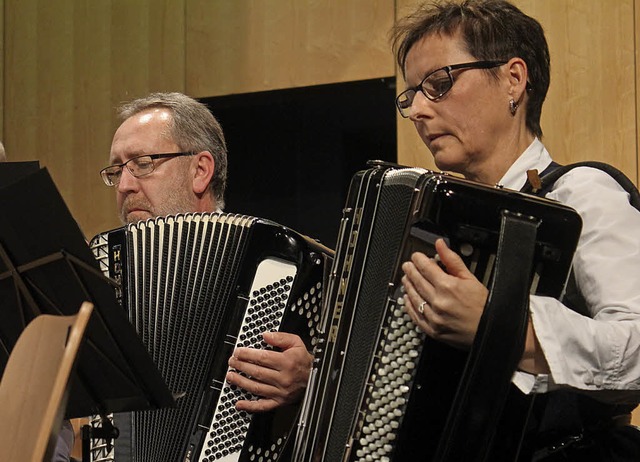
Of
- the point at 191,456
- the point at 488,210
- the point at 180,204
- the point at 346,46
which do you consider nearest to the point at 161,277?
the point at 191,456

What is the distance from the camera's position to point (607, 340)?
5.20 ft

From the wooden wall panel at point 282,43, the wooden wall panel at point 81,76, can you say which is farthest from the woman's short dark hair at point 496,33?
the wooden wall panel at point 81,76

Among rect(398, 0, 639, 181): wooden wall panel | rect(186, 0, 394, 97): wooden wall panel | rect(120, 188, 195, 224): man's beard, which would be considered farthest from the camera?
rect(186, 0, 394, 97): wooden wall panel

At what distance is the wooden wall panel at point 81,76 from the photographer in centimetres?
438

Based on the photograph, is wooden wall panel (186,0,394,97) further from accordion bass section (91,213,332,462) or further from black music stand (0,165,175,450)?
black music stand (0,165,175,450)

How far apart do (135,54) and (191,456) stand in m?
2.72

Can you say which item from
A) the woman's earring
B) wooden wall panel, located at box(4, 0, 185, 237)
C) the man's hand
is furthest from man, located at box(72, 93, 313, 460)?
wooden wall panel, located at box(4, 0, 185, 237)

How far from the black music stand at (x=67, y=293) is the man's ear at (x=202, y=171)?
102cm

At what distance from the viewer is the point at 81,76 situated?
4.55 m

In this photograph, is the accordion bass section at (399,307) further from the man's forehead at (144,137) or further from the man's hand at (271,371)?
the man's forehead at (144,137)

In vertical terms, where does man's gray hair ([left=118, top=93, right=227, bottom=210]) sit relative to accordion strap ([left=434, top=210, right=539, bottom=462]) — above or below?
above

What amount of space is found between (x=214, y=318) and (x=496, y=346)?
0.76 m

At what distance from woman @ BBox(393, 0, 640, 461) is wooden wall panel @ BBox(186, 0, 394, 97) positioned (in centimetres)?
176

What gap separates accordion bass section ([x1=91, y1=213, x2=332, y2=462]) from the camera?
6.83ft
